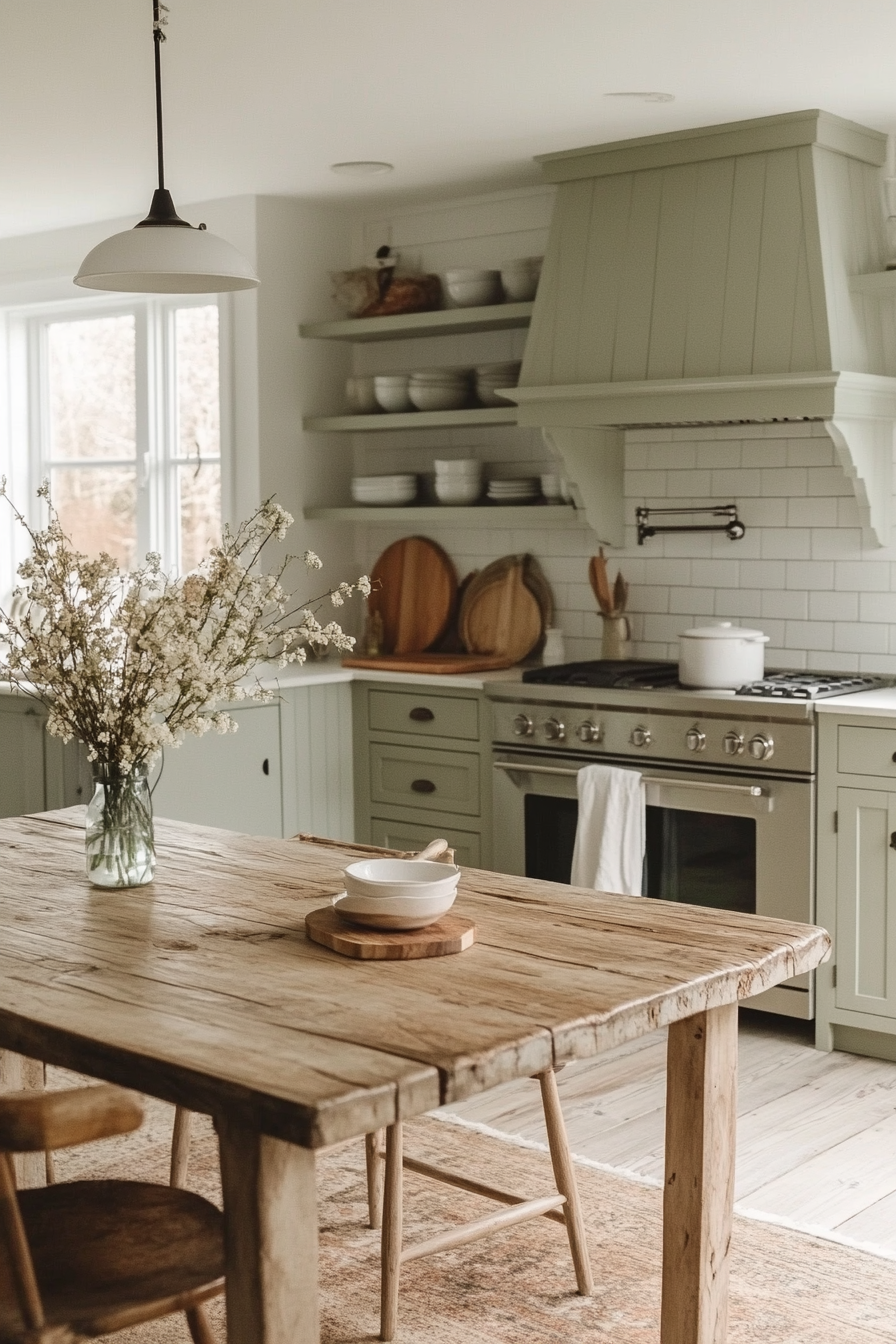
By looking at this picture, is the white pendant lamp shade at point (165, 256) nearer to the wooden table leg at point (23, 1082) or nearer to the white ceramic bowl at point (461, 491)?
the wooden table leg at point (23, 1082)

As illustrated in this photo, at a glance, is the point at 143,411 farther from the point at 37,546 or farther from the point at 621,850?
the point at 37,546

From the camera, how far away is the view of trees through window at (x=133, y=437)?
661 centimetres

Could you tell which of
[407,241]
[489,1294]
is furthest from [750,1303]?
[407,241]

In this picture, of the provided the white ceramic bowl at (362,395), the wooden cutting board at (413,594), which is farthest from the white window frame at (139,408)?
the wooden cutting board at (413,594)

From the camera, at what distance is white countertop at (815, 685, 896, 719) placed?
4344 millimetres

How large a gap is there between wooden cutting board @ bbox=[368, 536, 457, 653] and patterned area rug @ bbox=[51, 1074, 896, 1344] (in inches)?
105

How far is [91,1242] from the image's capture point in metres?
2.12

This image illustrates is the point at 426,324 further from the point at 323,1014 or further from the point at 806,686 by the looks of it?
the point at 323,1014

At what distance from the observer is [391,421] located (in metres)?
5.78

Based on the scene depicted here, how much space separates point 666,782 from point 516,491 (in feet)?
4.53

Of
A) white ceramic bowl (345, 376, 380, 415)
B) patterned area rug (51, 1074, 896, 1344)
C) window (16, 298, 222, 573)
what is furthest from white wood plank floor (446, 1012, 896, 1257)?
window (16, 298, 222, 573)

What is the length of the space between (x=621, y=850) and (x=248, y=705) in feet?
4.57

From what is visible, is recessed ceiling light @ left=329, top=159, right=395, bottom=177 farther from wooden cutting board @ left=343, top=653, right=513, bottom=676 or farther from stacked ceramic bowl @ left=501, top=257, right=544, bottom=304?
wooden cutting board @ left=343, top=653, right=513, bottom=676

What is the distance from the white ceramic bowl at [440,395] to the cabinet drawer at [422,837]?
154cm
